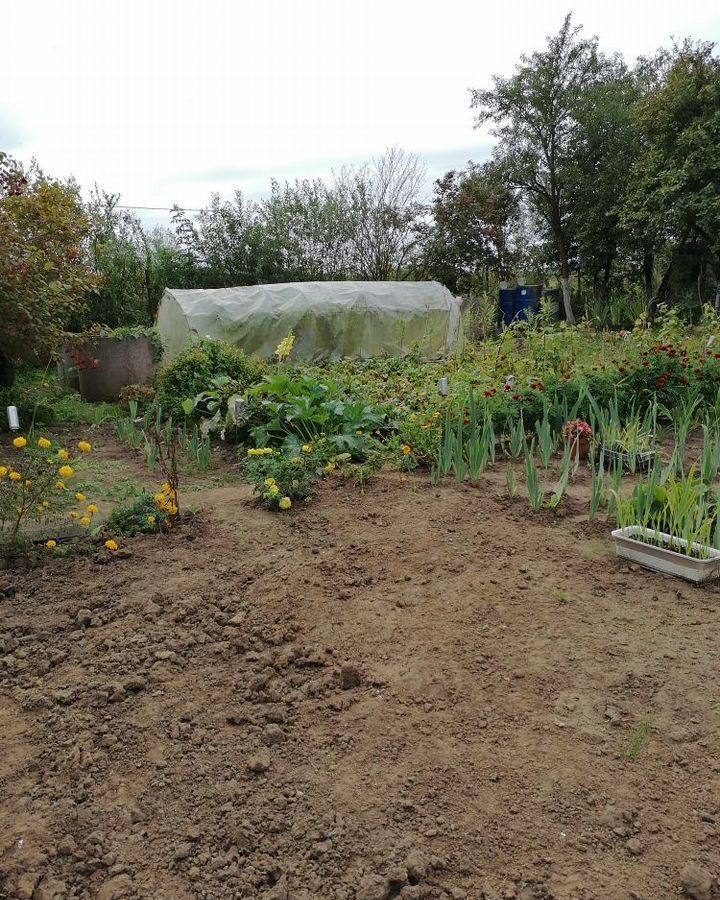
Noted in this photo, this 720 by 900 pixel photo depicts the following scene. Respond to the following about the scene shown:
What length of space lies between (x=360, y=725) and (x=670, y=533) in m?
1.94

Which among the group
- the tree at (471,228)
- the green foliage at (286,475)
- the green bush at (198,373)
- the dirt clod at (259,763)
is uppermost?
the tree at (471,228)

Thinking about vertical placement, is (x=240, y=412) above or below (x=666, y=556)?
→ above

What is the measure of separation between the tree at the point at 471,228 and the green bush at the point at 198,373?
1233 centimetres

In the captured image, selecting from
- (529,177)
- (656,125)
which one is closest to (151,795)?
(656,125)

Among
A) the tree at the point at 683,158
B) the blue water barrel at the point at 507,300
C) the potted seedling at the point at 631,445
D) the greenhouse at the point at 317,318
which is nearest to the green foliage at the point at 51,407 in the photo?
the greenhouse at the point at 317,318

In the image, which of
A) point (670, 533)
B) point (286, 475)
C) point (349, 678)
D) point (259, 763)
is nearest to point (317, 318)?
point (286, 475)

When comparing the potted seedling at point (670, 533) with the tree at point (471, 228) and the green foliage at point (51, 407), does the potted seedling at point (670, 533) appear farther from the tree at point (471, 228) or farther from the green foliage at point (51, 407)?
the tree at point (471, 228)

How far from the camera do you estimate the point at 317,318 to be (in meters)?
11.2

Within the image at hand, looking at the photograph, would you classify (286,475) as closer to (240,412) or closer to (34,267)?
(240,412)

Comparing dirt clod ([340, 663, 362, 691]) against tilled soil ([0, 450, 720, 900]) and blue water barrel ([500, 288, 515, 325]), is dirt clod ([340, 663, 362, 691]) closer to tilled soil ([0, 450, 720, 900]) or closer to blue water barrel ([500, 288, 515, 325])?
tilled soil ([0, 450, 720, 900])

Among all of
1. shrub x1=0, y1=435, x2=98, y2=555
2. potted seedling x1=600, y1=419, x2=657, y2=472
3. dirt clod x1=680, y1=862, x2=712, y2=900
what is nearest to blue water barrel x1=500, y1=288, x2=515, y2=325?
potted seedling x1=600, y1=419, x2=657, y2=472

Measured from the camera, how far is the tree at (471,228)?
18344 mm

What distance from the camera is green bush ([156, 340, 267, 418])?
696cm

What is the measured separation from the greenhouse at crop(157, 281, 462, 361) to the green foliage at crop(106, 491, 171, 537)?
592cm
